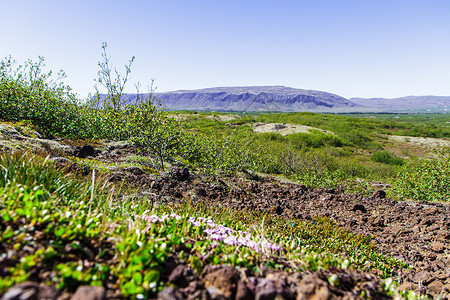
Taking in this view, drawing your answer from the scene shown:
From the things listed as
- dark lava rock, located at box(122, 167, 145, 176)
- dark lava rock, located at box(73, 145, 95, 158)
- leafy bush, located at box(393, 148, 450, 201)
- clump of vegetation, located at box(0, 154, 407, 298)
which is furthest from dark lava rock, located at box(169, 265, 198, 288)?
leafy bush, located at box(393, 148, 450, 201)

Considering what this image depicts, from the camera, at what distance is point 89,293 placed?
1.41 metres

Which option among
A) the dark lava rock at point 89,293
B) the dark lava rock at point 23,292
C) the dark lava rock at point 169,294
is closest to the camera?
the dark lava rock at point 23,292

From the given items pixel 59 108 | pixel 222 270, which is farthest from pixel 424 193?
pixel 59 108

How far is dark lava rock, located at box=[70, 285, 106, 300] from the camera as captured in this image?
138 cm

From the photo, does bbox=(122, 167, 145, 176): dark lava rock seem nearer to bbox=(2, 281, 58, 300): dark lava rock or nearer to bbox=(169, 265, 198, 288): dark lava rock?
bbox=(169, 265, 198, 288): dark lava rock

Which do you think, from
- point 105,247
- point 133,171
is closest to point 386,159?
point 133,171

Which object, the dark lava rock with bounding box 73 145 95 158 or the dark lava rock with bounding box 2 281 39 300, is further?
the dark lava rock with bounding box 73 145 95 158

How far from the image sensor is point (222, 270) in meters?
1.88

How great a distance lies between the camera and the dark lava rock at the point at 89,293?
4.51 feet

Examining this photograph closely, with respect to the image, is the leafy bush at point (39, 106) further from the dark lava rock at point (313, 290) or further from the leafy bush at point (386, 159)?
the leafy bush at point (386, 159)

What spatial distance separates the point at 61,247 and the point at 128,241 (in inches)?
17.6

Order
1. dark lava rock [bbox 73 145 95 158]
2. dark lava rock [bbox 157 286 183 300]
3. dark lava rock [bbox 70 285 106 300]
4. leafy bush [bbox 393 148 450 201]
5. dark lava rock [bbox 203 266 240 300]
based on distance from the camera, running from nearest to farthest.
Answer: dark lava rock [bbox 70 285 106 300] → dark lava rock [bbox 157 286 183 300] → dark lava rock [bbox 203 266 240 300] → dark lava rock [bbox 73 145 95 158] → leafy bush [bbox 393 148 450 201]

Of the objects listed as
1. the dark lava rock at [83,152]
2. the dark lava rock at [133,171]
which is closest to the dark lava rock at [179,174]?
the dark lava rock at [133,171]

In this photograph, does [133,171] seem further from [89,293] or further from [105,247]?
[89,293]
